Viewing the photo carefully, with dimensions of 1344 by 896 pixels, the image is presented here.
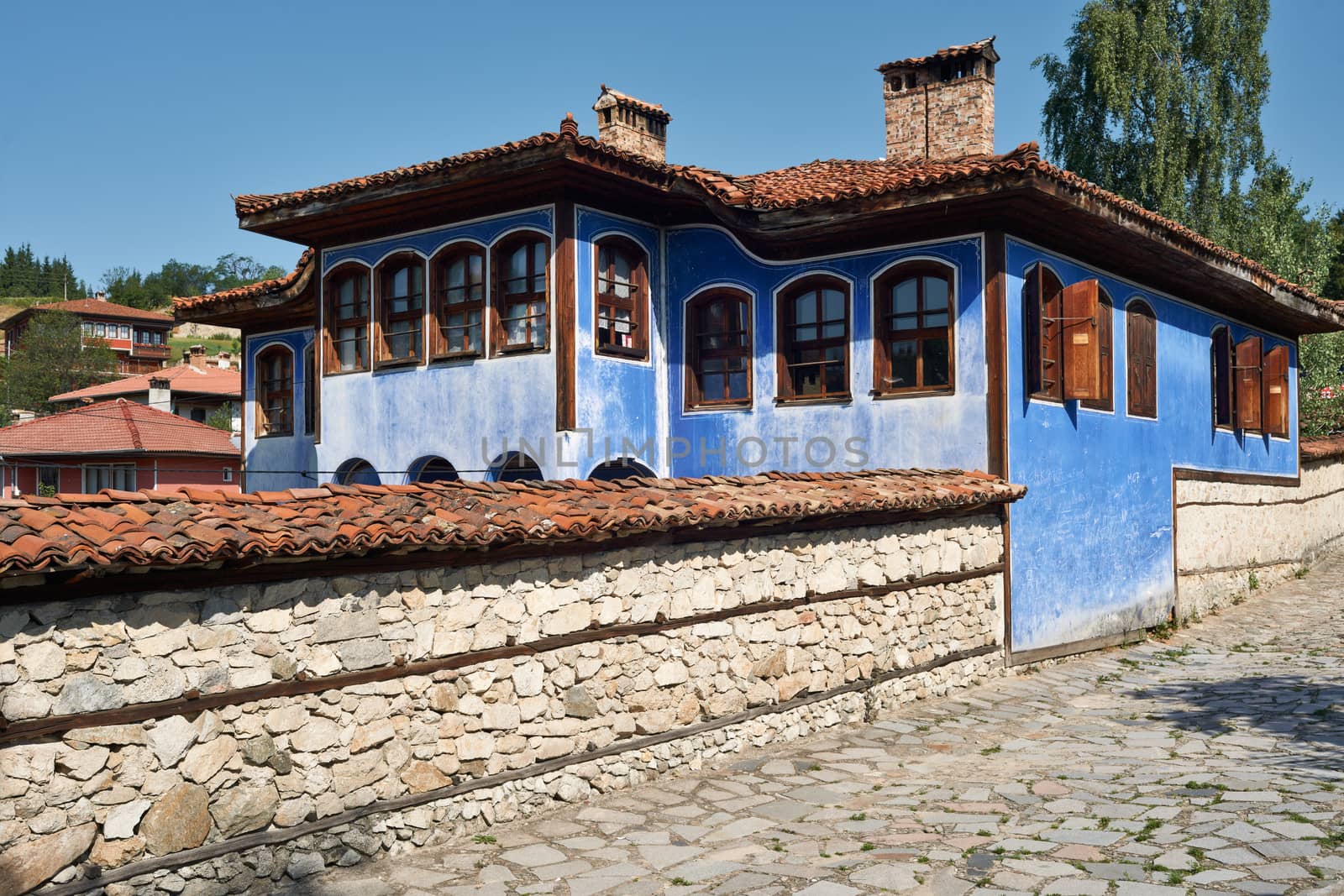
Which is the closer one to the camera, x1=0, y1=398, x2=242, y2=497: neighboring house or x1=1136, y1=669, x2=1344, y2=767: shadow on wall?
x1=1136, y1=669, x2=1344, y2=767: shadow on wall

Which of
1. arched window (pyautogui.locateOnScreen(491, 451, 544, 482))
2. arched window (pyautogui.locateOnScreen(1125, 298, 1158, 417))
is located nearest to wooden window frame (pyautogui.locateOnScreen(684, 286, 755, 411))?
arched window (pyautogui.locateOnScreen(491, 451, 544, 482))

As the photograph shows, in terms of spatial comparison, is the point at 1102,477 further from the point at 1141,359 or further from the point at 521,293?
the point at 521,293

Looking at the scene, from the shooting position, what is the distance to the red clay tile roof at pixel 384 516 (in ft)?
15.1

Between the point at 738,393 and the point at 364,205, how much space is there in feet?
15.2

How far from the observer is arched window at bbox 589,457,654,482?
41.4 ft

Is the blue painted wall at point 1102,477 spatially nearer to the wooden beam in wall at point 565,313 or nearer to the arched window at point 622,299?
the arched window at point 622,299

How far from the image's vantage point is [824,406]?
12070 mm

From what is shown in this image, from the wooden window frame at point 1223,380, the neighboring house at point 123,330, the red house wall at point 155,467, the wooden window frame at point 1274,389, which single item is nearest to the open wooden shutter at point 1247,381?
the wooden window frame at point 1223,380

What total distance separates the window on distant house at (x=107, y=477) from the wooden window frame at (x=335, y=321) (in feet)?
74.0

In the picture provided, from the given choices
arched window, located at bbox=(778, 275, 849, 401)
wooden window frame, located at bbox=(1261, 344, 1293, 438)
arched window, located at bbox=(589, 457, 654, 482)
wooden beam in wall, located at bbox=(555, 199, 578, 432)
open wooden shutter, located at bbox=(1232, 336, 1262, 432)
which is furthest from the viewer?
wooden window frame, located at bbox=(1261, 344, 1293, 438)

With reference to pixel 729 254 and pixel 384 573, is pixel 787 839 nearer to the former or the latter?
pixel 384 573

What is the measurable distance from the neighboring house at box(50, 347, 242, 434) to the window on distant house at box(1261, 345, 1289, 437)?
107 feet

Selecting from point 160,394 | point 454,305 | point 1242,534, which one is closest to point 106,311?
point 160,394

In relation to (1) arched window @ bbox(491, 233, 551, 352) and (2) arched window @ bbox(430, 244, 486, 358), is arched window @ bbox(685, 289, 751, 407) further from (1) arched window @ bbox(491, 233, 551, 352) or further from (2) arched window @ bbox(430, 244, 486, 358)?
(2) arched window @ bbox(430, 244, 486, 358)
